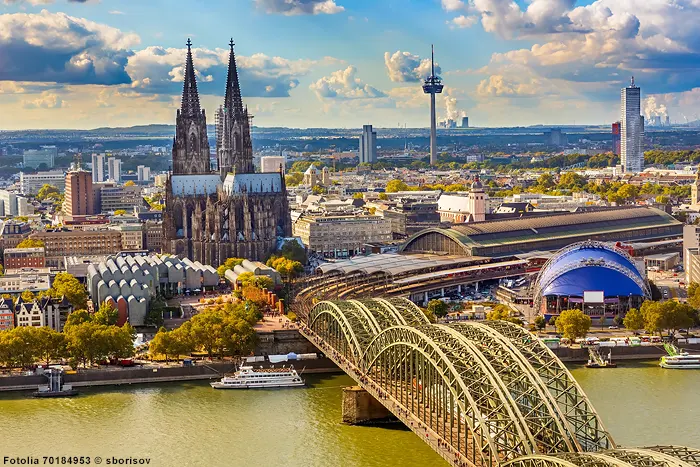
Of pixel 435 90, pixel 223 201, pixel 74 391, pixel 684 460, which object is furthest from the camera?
pixel 435 90

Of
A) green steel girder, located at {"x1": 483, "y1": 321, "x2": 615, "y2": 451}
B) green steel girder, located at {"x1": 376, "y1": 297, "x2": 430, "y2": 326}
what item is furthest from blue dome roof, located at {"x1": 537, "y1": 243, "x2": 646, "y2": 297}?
green steel girder, located at {"x1": 483, "y1": 321, "x2": 615, "y2": 451}

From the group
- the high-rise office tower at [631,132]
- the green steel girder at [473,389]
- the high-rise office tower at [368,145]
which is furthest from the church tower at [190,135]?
the high-rise office tower at [368,145]

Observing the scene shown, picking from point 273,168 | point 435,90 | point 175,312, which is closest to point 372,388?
point 175,312

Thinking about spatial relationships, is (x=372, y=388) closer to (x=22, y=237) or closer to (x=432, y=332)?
(x=432, y=332)

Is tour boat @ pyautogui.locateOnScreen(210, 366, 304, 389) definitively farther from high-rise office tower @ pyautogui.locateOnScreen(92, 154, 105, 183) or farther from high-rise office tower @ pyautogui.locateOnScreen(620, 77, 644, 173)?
high-rise office tower @ pyautogui.locateOnScreen(92, 154, 105, 183)

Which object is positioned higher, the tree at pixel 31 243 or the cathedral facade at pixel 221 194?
the cathedral facade at pixel 221 194

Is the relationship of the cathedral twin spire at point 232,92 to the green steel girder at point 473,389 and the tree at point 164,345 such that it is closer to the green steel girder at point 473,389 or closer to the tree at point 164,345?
the tree at point 164,345

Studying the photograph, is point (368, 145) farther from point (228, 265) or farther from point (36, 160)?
point (228, 265)
